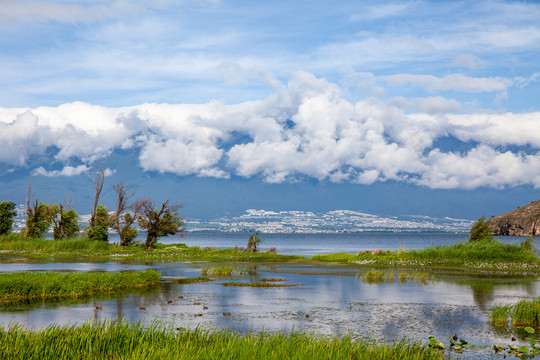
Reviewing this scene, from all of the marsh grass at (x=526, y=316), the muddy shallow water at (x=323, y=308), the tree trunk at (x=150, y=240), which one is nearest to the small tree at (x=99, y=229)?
the tree trunk at (x=150, y=240)

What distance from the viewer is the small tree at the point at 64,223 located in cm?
9462

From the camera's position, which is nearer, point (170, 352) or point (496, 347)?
point (170, 352)

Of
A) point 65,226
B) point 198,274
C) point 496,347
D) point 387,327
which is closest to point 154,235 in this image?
point 65,226

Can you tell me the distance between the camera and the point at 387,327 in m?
25.9

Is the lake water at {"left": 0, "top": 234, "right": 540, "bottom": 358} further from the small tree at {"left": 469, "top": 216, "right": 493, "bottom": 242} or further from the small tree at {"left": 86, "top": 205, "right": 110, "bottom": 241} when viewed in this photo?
the small tree at {"left": 86, "top": 205, "right": 110, "bottom": 241}

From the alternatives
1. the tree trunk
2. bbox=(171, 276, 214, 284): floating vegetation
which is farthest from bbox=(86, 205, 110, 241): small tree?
bbox=(171, 276, 214, 284): floating vegetation

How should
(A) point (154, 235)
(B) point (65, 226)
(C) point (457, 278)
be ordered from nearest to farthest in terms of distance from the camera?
(C) point (457, 278) → (A) point (154, 235) → (B) point (65, 226)

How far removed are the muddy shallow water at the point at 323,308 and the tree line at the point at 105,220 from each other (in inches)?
1406

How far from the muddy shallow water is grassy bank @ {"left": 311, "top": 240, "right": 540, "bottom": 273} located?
1256cm

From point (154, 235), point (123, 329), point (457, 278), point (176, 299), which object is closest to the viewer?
point (123, 329)

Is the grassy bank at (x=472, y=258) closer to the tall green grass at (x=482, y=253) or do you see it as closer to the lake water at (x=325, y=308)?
the tall green grass at (x=482, y=253)

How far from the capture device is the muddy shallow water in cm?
2539

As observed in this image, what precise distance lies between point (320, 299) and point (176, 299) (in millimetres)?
8641

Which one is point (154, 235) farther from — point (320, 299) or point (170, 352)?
point (170, 352)
